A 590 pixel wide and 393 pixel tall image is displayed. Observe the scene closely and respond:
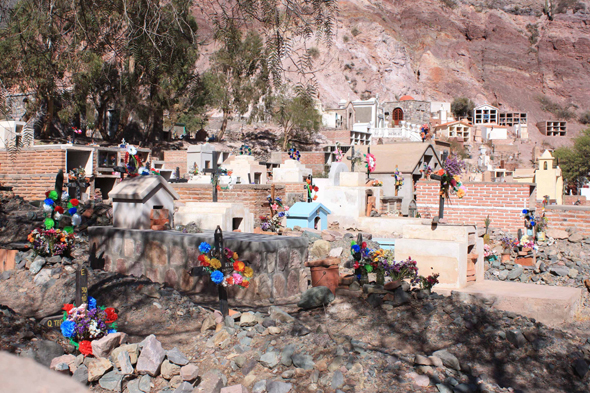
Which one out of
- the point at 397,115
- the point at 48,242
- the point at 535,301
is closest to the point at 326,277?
the point at 535,301

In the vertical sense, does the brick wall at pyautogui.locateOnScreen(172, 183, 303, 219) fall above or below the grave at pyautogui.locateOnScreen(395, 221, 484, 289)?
above

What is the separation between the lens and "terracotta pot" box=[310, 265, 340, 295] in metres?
7.02

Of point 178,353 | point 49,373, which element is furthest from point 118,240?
point 49,373

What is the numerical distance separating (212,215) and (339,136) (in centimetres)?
3492

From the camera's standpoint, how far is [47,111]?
28.8 meters

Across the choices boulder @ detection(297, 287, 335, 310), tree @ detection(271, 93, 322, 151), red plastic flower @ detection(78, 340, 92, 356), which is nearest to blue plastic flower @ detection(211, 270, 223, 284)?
boulder @ detection(297, 287, 335, 310)

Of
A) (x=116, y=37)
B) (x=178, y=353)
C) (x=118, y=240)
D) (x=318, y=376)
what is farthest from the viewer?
(x=118, y=240)

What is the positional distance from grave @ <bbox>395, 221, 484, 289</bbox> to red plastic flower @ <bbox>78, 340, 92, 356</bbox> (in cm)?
531

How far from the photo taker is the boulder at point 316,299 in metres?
6.39

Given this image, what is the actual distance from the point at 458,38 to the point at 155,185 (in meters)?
86.4

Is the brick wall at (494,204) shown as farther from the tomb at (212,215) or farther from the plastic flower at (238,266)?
the plastic flower at (238,266)

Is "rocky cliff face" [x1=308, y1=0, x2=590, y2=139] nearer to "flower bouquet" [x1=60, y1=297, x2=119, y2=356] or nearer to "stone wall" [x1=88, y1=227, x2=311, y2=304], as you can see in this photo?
"stone wall" [x1=88, y1=227, x2=311, y2=304]

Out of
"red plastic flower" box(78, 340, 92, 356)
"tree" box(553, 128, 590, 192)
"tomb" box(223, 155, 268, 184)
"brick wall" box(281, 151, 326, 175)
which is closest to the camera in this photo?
"red plastic flower" box(78, 340, 92, 356)

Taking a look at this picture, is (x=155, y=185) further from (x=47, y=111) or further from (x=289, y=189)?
(x=47, y=111)
